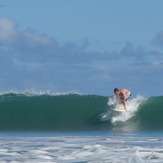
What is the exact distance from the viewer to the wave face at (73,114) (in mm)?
22625

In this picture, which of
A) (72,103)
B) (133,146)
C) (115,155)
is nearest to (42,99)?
(72,103)

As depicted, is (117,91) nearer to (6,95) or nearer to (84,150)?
(6,95)

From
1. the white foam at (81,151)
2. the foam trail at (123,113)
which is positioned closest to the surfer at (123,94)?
the foam trail at (123,113)

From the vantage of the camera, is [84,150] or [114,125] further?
[114,125]

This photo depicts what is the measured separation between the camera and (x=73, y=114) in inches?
1001

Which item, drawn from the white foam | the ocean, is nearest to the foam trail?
the ocean

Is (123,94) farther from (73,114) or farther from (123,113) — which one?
(73,114)

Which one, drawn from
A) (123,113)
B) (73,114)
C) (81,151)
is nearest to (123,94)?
(123,113)

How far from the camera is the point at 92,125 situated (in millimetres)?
22828

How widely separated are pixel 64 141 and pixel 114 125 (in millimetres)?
6876

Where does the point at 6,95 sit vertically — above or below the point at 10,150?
above

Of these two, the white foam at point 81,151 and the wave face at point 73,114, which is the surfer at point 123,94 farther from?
the white foam at point 81,151

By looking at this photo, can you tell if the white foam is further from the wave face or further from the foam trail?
the foam trail

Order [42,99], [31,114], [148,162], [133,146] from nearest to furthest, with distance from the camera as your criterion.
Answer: [148,162] < [133,146] < [31,114] < [42,99]
